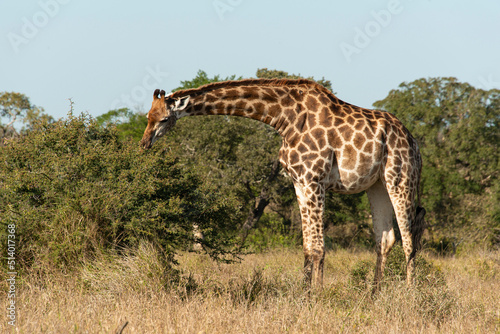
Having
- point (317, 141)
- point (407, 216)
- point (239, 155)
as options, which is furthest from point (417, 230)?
point (239, 155)

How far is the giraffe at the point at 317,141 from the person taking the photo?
7289mm

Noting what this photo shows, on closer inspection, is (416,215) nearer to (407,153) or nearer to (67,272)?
(407,153)

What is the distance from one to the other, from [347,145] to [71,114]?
16.2 ft

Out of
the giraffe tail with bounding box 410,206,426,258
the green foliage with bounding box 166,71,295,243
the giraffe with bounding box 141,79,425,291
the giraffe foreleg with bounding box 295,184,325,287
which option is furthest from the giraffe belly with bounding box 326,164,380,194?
the green foliage with bounding box 166,71,295,243

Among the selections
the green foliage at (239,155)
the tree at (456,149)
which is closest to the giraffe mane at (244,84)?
the green foliage at (239,155)

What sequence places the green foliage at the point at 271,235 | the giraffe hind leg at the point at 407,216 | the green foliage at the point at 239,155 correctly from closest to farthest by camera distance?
1. the giraffe hind leg at the point at 407,216
2. the green foliage at the point at 271,235
3. the green foliage at the point at 239,155

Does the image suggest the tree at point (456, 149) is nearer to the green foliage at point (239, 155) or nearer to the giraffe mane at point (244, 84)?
the green foliage at point (239, 155)

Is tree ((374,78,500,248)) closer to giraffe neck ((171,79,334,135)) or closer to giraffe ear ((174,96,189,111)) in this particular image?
giraffe neck ((171,79,334,135))

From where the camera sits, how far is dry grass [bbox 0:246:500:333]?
18.3 ft

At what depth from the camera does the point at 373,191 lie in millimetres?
8141

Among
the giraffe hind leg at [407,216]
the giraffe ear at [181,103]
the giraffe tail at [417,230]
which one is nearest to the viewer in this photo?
the giraffe ear at [181,103]

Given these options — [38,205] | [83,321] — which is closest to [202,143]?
[38,205]

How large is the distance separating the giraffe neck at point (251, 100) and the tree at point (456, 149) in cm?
1446

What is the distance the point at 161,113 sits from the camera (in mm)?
7230
